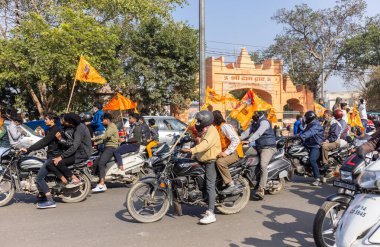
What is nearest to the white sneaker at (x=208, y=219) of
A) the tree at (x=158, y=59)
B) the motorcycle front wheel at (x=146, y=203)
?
the motorcycle front wheel at (x=146, y=203)

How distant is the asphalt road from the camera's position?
5.03m

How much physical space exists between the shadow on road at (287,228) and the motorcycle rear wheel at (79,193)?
10.3 ft

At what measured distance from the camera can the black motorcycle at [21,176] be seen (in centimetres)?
689

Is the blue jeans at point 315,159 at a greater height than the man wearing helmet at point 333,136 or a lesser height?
lesser

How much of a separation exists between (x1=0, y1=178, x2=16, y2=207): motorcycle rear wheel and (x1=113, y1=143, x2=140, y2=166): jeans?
212 cm

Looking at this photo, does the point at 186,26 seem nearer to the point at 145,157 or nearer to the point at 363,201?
the point at 145,157

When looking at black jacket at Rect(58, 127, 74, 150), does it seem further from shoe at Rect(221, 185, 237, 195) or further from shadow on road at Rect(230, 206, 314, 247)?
shadow on road at Rect(230, 206, 314, 247)

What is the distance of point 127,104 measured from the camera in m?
13.8

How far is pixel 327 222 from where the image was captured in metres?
4.41

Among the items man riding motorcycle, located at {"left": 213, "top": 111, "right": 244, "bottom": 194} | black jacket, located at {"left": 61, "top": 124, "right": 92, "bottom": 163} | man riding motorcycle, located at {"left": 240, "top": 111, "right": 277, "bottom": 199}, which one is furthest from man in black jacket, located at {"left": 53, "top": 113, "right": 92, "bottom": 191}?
man riding motorcycle, located at {"left": 240, "top": 111, "right": 277, "bottom": 199}


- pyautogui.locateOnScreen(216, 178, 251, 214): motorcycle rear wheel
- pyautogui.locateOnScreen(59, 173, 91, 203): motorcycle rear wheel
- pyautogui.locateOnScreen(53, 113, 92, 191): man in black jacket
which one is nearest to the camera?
pyautogui.locateOnScreen(216, 178, 251, 214): motorcycle rear wheel

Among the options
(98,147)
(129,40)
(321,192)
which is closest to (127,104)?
(98,147)

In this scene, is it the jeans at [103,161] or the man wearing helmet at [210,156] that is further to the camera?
the jeans at [103,161]

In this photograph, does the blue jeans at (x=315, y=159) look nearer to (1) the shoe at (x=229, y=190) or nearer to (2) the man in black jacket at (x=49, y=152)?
(1) the shoe at (x=229, y=190)
